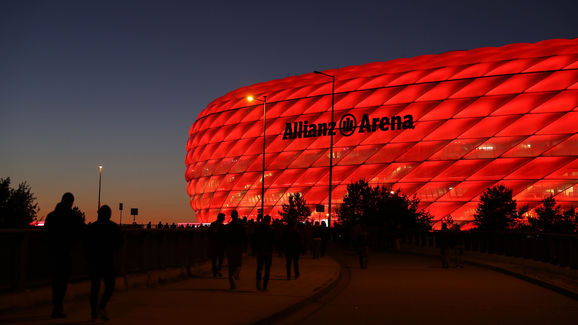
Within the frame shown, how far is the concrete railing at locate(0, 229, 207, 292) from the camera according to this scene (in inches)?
421

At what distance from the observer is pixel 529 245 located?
2450cm

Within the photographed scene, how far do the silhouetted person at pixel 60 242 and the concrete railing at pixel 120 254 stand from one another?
0.30 meters

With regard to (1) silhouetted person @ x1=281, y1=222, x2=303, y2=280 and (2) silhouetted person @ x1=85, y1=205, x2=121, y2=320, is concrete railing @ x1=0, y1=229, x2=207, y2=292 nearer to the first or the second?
(2) silhouetted person @ x1=85, y1=205, x2=121, y2=320

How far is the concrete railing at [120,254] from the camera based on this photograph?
1069 centimetres

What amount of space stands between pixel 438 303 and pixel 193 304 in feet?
15.3

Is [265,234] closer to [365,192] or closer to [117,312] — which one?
[117,312]

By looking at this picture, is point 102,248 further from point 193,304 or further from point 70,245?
point 193,304

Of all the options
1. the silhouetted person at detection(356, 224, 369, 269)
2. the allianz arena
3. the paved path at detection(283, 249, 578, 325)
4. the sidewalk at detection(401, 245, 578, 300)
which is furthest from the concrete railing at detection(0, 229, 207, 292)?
the allianz arena

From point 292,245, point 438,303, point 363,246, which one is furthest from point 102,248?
point 363,246

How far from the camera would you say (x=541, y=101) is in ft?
173

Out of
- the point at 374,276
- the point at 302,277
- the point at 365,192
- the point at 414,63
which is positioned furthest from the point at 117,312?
the point at 414,63

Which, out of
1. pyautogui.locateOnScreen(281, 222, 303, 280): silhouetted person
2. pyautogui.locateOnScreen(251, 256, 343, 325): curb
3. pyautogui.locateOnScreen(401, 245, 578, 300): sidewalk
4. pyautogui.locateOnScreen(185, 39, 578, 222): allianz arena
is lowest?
pyautogui.locateOnScreen(251, 256, 343, 325): curb

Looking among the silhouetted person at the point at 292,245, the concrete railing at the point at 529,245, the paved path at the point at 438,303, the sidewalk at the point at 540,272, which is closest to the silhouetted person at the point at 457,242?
the concrete railing at the point at 529,245

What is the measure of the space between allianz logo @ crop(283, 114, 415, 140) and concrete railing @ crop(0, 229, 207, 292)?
3889 centimetres
